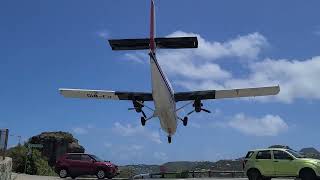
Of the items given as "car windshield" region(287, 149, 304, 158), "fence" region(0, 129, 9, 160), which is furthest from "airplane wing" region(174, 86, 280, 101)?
"fence" region(0, 129, 9, 160)

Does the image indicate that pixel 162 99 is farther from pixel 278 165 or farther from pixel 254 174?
pixel 278 165

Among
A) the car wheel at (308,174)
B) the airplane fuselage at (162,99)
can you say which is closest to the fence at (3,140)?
the airplane fuselage at (162,99)

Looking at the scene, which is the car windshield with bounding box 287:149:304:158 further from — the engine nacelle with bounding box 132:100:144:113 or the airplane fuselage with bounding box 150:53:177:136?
the engine nacelle with bounding box 132:100:144:113

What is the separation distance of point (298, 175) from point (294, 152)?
1265 mm

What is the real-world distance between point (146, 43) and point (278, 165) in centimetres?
1423

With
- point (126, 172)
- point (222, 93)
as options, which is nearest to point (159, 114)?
point (222, 93)

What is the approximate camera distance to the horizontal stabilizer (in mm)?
35688

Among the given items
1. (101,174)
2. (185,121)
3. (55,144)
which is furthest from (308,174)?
(55,144)

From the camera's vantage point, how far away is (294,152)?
27.0m

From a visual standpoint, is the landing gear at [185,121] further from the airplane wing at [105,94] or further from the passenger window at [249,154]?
the passenger window at [249,154]

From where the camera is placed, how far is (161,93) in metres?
33.8

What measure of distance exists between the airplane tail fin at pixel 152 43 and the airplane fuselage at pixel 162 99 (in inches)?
98.2

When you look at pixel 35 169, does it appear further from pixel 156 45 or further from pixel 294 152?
pixel 294 152

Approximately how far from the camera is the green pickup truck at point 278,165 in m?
26.0
